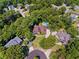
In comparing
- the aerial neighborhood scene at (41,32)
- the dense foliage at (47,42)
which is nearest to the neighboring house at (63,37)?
the aerial neighborhood scene at (41,32)

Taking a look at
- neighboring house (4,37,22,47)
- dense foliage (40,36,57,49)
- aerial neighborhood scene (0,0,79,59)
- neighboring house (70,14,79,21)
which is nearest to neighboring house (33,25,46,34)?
aerial neighborhood scene (0,0,79,59)

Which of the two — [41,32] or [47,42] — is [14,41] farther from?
[47,42]

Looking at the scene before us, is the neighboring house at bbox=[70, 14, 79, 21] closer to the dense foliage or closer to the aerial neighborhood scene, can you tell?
the aerial neighborhood scene

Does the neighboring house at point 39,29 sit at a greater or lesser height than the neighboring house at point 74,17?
greater

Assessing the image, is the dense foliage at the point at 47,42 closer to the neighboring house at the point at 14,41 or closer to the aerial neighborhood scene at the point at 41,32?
the aerial neighborhood scene at the point at 41,32

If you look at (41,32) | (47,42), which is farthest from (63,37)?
(41,32)

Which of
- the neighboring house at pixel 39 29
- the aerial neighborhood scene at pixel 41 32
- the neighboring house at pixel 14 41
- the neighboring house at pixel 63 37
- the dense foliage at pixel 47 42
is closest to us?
the aerial neighborhood scene at pixel 41 32

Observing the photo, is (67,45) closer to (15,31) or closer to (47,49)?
(47,49)

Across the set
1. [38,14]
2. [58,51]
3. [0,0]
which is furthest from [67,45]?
[0,0]
